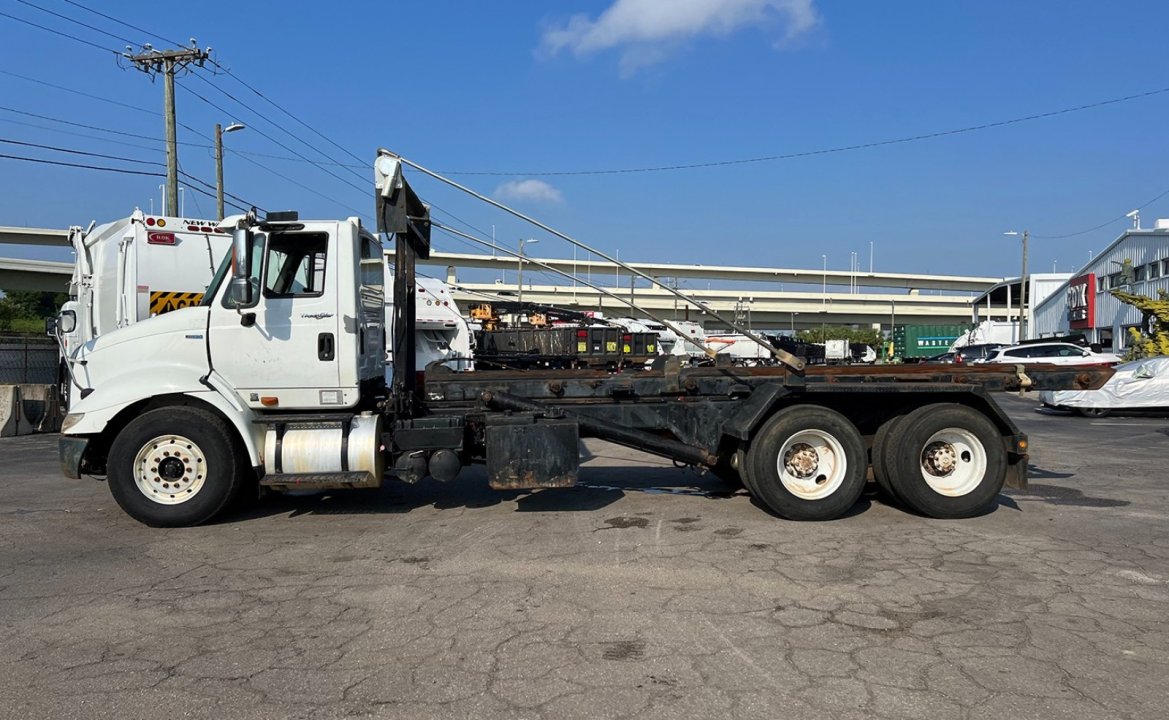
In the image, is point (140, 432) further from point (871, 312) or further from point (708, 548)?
point (871, 312)

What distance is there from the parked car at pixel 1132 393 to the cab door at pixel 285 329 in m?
17.1

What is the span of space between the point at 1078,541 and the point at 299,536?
6.47 meters

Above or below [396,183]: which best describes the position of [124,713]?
below

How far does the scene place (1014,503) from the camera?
25.4 feet

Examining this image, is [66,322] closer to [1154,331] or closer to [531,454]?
[531,454]

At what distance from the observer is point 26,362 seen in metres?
19.1

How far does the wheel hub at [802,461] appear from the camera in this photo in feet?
22.9

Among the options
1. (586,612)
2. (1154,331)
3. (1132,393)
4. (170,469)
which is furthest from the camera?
(1154,331)

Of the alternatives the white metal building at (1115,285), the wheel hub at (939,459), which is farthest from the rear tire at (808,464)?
the white metal building at (1115,285)

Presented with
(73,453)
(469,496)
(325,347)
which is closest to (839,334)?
(469,496)

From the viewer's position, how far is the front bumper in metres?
6.82

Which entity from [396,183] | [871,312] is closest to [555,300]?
[871,312]

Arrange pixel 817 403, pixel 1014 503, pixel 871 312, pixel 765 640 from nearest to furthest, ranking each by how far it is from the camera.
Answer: pixel 765 640, pixel 817 403, pixel 1014 503, pixel 871 312

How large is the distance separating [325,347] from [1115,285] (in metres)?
40.3
